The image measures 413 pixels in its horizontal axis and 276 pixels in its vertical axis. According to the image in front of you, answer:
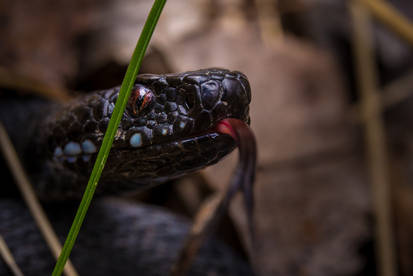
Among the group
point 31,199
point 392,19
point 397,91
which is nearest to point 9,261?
point 31,199

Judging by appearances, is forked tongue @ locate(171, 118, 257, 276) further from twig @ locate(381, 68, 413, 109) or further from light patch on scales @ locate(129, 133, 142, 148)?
twig @ locate(381, 68, 413, 109)

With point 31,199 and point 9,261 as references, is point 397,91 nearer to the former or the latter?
point 31,199

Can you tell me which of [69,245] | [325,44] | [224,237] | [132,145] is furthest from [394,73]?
[69,245]

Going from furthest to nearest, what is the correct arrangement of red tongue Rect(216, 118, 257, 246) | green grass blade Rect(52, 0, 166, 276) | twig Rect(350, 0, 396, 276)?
twig Rect(350, 0, 396, 276)
red tongue Rect(216, 118, 257, 246)
green grass blade Rect(52, 0, 166, 276)

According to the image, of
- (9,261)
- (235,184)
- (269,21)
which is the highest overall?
(269,21)

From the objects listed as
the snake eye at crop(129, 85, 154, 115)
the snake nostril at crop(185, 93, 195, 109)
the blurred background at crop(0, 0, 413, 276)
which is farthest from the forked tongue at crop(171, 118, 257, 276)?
the blurred background at crop(0, 0, 413, 276)
